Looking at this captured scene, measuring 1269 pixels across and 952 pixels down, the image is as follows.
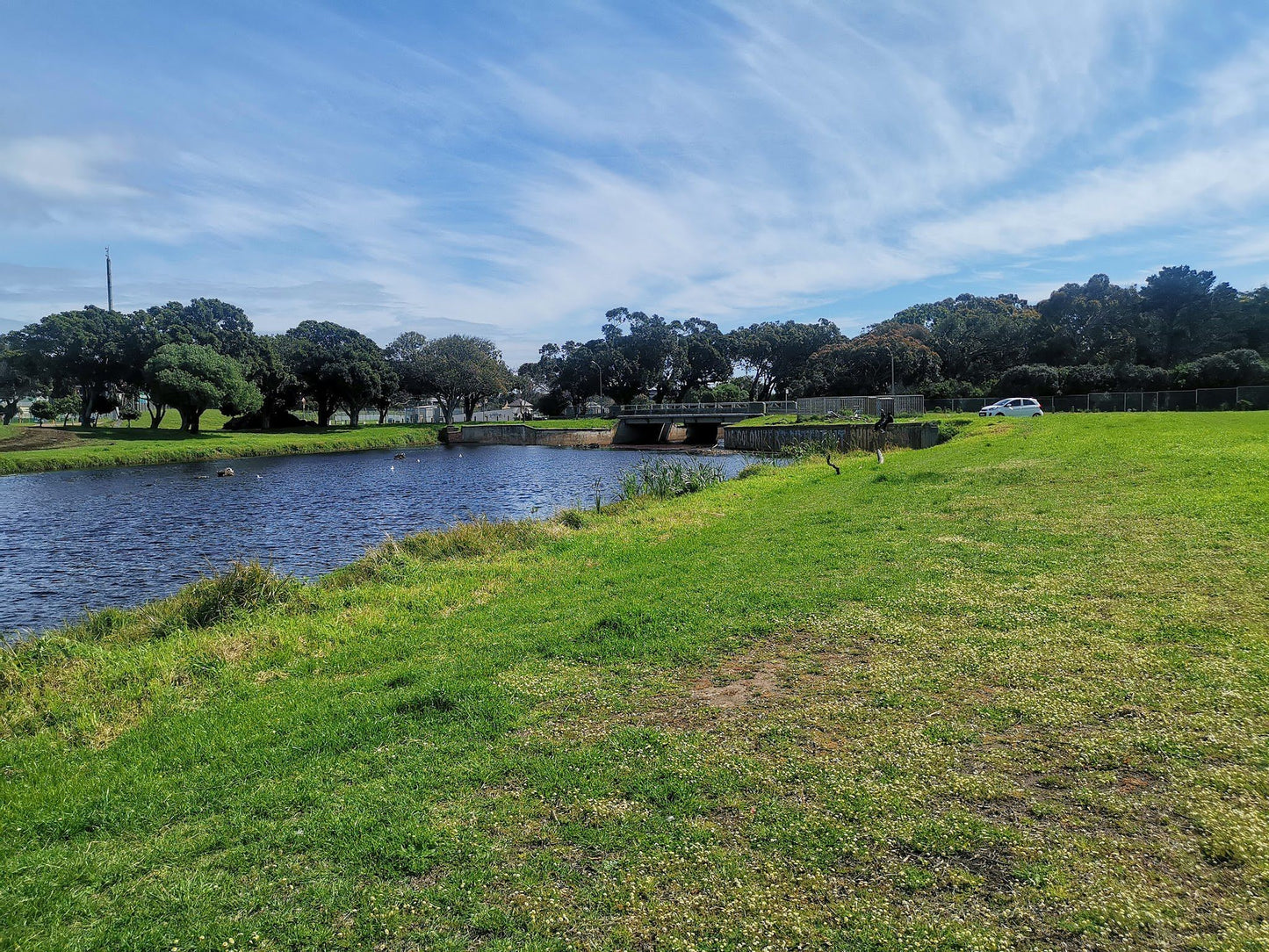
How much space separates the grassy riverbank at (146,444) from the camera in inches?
2082

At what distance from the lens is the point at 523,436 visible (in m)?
93.1

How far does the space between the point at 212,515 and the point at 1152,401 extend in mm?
70526

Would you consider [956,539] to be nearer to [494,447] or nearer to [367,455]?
[367,455]

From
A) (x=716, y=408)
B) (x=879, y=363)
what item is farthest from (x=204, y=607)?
(x=879, y=363)

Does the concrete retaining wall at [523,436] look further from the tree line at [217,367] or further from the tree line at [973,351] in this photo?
the tree line at [973,351]

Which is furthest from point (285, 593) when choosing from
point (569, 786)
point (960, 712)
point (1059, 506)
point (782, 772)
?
point (1059, 506)

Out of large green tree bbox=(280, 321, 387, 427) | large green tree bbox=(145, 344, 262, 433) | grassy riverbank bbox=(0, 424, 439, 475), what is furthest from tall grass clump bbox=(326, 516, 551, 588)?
large green tree bbox=(280, 321, 387, 427)

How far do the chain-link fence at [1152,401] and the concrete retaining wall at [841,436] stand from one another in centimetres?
2029

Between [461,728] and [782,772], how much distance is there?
9.55ft

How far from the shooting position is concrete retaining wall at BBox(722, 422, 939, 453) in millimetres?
44156

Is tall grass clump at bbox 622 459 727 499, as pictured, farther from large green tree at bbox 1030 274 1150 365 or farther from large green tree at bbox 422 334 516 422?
large green tree at bbox 422 334 516 422

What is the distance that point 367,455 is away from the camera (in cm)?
6919

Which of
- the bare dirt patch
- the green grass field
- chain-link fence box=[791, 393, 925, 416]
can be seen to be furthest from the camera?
chain-link fence box=[791, 393, 925, 416]

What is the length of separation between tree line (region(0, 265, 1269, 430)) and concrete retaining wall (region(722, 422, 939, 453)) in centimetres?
2442
